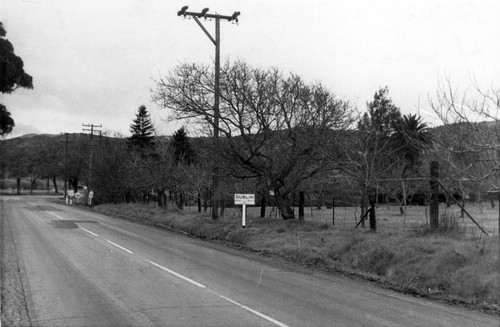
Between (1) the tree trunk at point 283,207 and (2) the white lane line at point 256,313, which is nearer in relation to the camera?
(2) the white lane line at point 256,313

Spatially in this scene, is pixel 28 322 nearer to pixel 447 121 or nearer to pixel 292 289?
pixel 292 289

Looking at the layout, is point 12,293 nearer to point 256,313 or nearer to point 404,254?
point 256,313

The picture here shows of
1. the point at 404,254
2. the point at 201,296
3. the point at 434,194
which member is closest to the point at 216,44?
the point at 434,194

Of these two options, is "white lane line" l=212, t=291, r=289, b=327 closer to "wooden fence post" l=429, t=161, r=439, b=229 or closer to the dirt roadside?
the dirt roadside

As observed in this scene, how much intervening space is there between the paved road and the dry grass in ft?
3.10

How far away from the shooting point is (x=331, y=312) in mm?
7703

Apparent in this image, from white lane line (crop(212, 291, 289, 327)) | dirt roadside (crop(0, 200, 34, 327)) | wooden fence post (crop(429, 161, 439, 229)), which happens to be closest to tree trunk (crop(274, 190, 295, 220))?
wooden fence post (crop(429, 161, 439, 229))

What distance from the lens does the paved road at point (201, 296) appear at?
714 cm

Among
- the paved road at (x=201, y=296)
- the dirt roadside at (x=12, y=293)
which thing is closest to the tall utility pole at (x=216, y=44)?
the paved road at (x=201, y=296)

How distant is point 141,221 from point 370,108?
1327 inches

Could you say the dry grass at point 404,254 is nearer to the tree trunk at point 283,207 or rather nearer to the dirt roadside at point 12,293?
the tree trunk at point 283,207

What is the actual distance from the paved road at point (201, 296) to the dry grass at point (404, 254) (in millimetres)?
946

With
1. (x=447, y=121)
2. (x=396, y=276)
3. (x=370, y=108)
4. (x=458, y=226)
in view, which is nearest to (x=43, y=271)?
(x=396, y=276)

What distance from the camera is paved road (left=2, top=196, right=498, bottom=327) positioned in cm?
714
